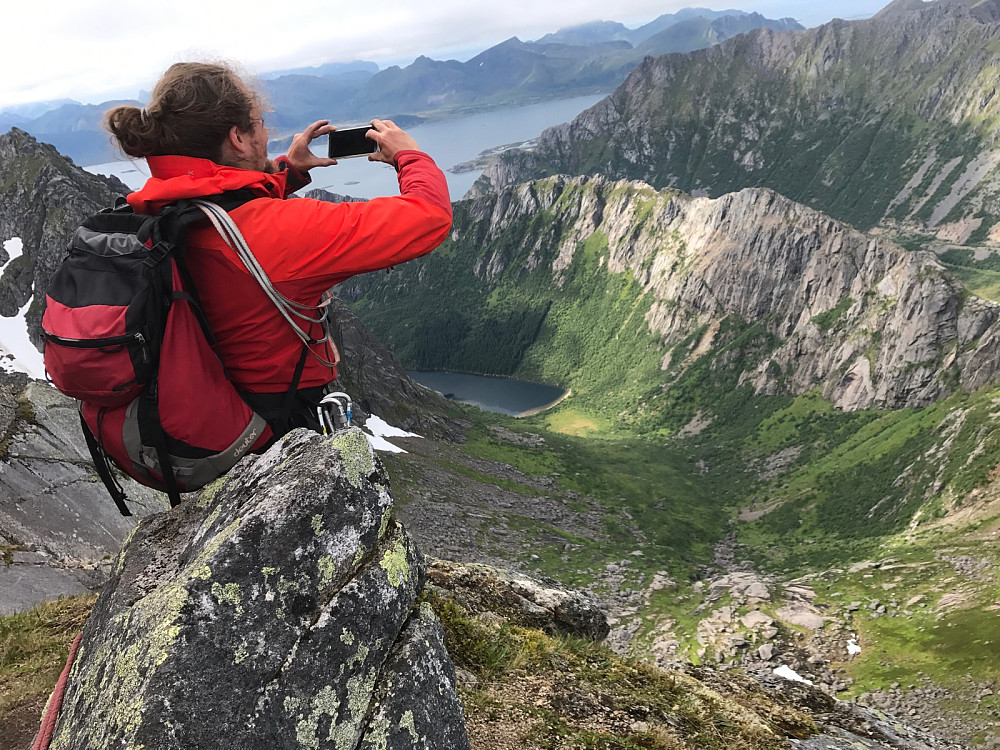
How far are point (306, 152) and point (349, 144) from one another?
538 millimetres

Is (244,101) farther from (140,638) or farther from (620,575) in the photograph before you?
(620,575)

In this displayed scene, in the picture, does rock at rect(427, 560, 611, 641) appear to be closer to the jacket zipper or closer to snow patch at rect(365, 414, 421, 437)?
the jacket zipper

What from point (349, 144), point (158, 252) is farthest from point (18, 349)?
point (158, 252)

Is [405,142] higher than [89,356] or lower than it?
higher

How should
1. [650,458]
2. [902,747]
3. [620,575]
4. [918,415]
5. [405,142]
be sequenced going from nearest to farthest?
1. [405,142]
2. [902,747]
3. [620,575]
4. [918,415]
5. [650,458]

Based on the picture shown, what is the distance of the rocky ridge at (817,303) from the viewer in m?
108

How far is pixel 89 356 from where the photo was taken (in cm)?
461

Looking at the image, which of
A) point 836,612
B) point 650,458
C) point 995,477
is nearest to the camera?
point 836,612

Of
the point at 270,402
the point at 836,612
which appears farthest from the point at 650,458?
the point at 270,402

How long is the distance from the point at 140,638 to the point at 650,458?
134 m

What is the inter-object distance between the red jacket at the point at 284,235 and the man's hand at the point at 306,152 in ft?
3.27

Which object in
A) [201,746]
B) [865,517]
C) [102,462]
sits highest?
[102,462]

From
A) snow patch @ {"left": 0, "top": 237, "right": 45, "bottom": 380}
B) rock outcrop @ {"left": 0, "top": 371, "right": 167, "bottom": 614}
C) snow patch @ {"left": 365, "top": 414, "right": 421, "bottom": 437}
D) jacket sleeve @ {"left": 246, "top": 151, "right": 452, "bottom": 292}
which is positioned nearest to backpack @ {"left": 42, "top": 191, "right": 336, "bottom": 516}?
jacket sleeve @ {"left": 246, "top": 151, "right": 452, "bottom": 292}

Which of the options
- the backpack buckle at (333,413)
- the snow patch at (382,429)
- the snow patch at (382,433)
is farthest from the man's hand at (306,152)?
the snow patch at (382,429)
